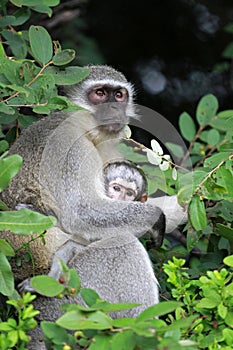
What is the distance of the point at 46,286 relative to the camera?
3826 millimetres

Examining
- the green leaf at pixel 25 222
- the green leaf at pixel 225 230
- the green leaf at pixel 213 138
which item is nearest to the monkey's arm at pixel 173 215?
the green leaf at pixel 225 230

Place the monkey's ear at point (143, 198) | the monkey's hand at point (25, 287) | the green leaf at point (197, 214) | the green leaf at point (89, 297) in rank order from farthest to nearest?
the monkey's ear at point (143, 198) → the green leaf at point (197, 214) → the monkey's hand at point (25, 287) → the green leaf at point (89, 297)

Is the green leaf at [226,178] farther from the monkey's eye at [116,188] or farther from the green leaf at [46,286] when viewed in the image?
the green leaf at [46,286]

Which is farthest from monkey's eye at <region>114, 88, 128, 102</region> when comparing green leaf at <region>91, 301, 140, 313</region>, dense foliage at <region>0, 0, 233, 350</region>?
green leaf at <region>91, 301, 140, 313</region>

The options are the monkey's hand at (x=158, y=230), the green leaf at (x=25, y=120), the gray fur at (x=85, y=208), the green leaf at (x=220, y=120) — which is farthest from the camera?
the green leaf at (x=220, y=120)

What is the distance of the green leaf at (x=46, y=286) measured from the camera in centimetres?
380

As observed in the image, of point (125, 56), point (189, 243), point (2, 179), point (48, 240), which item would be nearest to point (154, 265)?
point (189, 243)

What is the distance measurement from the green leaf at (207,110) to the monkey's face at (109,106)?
4.03 feet

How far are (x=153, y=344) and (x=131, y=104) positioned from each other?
3.53 metres

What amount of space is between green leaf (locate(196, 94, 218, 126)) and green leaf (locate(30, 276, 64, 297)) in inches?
153

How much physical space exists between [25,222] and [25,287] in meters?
0.79

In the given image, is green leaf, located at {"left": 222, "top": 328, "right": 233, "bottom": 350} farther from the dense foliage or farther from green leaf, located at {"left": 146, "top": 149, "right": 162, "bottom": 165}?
green leaf, located at {"left": 146, "top": 149, "right": 162, "bottom": 165}

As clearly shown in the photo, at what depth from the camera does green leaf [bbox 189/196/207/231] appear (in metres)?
5.09

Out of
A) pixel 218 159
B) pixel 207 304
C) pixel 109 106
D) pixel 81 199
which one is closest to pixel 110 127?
pixel 109 106
